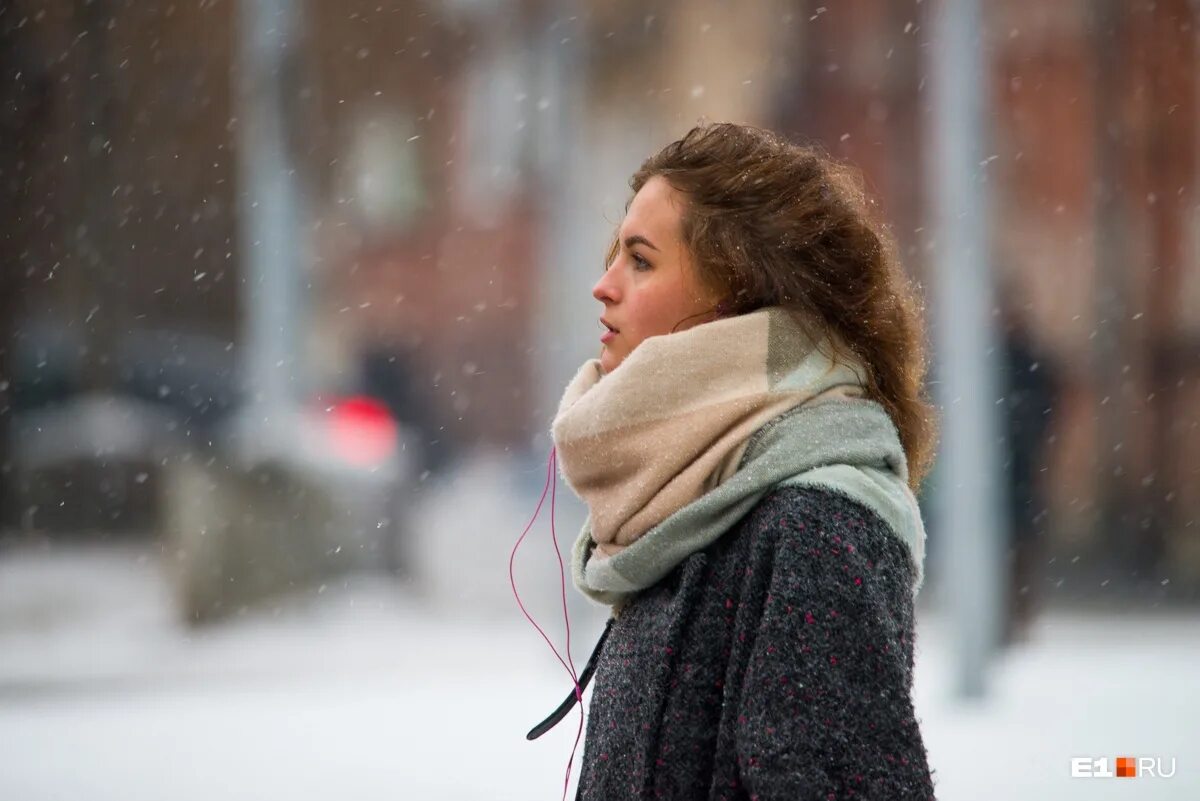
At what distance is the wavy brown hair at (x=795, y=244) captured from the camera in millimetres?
1673

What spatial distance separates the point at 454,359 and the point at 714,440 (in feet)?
45.4

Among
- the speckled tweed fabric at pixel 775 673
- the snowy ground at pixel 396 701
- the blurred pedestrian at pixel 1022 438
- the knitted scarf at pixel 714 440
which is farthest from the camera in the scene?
the blurred pedestrian at pixel 1022 438

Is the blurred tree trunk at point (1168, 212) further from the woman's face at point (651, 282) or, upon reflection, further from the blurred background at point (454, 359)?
the woman's face at point (651, 282)

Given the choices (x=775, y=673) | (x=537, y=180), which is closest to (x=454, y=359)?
(x=537, y=180)

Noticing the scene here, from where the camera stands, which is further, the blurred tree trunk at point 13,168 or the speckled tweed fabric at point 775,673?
the blurred tree trunk at point 13,168

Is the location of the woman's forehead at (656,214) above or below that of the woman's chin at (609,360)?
above

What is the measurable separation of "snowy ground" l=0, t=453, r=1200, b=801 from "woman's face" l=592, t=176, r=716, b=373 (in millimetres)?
3635

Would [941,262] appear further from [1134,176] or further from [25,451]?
[25,451]

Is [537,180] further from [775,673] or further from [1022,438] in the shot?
[775,673]

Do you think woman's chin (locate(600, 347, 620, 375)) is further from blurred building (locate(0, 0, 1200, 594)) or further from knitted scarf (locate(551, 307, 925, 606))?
blurred building (locate(0, 0, 1200, 594))

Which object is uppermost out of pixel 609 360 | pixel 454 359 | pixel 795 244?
pixel 795 244

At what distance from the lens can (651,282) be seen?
5.66 feet

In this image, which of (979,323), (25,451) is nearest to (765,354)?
(979,323)

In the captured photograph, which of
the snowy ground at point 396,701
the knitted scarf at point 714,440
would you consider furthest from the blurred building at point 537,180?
the knitted scarf at point 714,440
